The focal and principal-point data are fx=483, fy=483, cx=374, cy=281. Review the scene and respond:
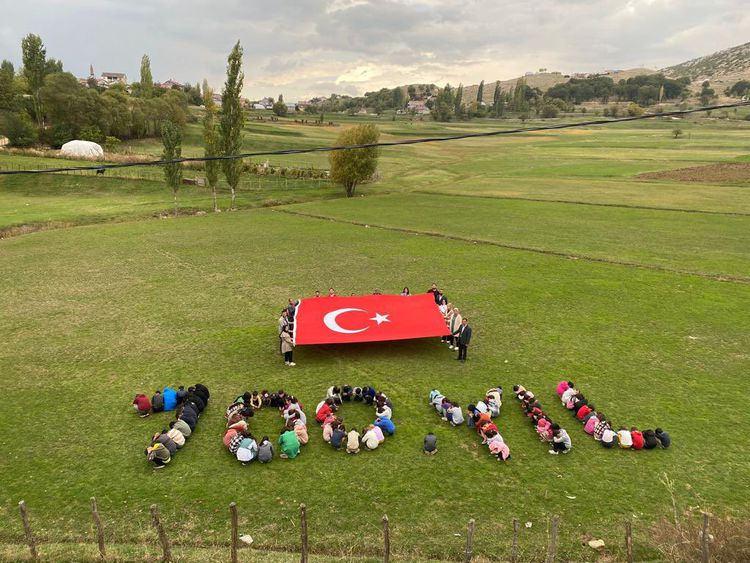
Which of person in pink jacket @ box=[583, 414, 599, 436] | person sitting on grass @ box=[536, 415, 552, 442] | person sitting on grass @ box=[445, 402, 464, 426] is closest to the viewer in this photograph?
person sitting on grass @ box=[536, 415, 552, 442]

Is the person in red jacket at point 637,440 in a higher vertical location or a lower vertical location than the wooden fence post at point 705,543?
lower

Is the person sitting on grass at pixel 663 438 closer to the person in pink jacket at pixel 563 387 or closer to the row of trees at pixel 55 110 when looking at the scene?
the person in pink jacket at pixel 563 387

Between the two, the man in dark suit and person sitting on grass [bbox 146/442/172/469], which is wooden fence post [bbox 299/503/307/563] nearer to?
person sitting on grass [bbox 146/442/172/469]

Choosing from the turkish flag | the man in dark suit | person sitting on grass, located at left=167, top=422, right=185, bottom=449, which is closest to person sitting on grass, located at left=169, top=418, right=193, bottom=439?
person sitting on grass, located at left=167, top=422, right=185, bottom=449

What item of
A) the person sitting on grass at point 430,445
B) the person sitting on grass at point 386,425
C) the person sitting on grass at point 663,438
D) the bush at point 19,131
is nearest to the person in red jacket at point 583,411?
the person sitting on grass at point 663,438

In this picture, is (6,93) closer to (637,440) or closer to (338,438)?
(338,438)
